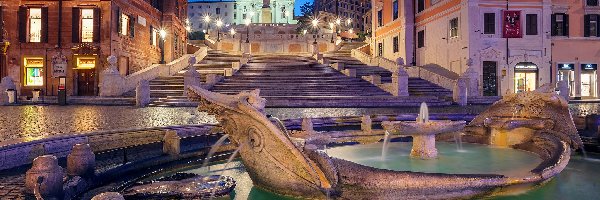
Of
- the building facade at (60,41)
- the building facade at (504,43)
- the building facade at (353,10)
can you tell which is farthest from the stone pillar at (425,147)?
the building facade at (353,10)

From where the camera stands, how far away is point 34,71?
104 ft

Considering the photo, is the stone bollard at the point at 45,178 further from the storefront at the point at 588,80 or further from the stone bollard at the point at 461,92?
the storefront at the point at 588,80

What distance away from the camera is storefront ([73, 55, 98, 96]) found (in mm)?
31750

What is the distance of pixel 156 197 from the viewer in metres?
5.67

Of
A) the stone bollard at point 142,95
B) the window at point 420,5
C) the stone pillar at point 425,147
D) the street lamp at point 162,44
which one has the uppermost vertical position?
the window at point 420,5

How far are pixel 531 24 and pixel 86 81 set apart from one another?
30.1 meters

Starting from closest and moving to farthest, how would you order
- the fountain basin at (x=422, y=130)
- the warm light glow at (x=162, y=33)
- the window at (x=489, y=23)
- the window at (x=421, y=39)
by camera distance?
the fountain basin at (x=422, y=130) → the window at (x=489, y=23) → the window at (x=421, y=39) → the warm light glow at (x=162, y=33)

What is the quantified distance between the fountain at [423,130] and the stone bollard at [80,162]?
467cm

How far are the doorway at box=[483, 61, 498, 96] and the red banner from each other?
219 cm

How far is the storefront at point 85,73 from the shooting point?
3175cm

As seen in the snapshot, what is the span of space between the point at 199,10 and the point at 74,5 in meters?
93.9

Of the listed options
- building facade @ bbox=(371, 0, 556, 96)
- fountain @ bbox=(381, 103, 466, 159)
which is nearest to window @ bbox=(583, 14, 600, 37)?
building facade @ bbox=(371, 0, 556, 96)

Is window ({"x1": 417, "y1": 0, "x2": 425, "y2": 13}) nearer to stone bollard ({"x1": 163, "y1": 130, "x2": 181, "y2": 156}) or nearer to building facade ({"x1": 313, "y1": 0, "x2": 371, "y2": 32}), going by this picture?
stone bollard ({"x1": 163, "y1": 130, "x2": 181, "y2": 156})

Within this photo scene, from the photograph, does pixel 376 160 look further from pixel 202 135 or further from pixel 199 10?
pixel 199 10
